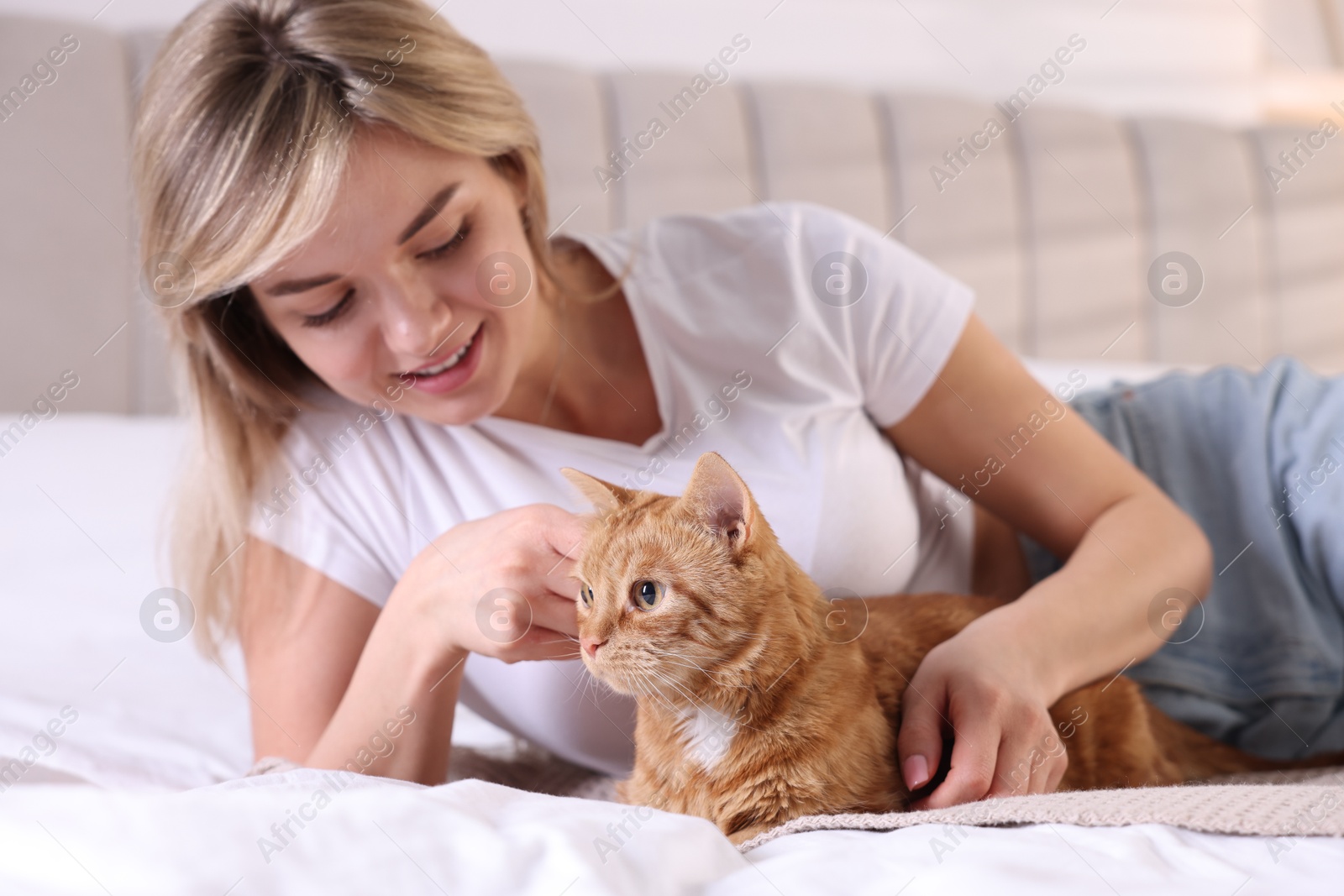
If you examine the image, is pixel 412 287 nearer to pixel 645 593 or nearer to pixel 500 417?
pixel 500 417

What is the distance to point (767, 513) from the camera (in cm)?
98

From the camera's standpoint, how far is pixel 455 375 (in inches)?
40.3

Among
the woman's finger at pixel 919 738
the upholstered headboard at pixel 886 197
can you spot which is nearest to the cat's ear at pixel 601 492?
the woman's finger at pixel 919 738

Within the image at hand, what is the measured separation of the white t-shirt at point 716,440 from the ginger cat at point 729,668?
0.83ft

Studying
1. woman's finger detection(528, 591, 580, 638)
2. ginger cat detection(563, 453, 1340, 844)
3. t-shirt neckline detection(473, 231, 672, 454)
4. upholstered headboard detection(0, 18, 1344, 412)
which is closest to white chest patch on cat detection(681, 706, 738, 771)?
ginger cat detection(563, 453, 1340, 844)

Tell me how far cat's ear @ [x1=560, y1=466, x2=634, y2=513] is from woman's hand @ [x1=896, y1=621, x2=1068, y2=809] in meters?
0.28

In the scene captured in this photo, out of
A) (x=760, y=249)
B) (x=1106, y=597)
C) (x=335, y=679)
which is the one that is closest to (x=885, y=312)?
(x=760, y=249)

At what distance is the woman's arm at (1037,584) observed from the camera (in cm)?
78

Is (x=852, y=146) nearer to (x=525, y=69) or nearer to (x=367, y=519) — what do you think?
(x=525, y=69)

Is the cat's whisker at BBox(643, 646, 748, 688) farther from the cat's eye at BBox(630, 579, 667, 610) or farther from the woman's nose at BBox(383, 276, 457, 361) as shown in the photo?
the woman's nose at BBox(383, 276, 457, 361)

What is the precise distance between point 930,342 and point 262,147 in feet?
2.41

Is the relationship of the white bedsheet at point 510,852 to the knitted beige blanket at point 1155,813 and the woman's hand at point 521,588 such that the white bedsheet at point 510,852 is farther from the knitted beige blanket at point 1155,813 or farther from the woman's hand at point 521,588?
the woman's hand at point 521,588

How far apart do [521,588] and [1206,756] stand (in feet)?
2.59

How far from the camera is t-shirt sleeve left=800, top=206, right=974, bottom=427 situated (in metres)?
1.16
